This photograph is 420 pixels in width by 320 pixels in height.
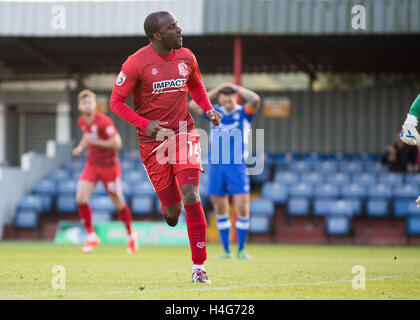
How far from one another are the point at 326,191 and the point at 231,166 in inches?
315

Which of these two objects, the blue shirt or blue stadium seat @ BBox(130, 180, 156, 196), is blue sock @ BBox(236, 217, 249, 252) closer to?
the blue shirt

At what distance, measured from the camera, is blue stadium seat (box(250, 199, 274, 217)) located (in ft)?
58.1

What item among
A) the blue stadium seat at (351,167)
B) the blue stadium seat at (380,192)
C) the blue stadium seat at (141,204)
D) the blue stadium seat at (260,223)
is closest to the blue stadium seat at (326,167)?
the blue stadium seat at (351,167)

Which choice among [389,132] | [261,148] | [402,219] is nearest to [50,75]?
[261,148]

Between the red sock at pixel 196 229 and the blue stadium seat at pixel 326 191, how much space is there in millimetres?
11941

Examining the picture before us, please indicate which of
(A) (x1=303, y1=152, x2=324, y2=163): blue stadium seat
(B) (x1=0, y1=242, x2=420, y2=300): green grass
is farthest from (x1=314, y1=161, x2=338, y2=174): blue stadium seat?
(B) (x1=0, y1=242, x2=420, y2=300): green grass

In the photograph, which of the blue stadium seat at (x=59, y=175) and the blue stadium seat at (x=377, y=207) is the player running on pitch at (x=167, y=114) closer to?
the blue stadium seat at (x=377, y=207)

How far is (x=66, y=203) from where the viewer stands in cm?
1930

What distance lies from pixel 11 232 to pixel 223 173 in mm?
9915

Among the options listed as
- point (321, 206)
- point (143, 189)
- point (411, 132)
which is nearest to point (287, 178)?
point (321, 206)

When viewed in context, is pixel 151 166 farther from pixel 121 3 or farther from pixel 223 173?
pixel 121 3

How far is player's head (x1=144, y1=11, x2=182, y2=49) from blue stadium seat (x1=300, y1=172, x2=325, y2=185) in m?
13.0

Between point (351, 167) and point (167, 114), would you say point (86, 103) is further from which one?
point (351, 167)

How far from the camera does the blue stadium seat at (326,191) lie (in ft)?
60.1
